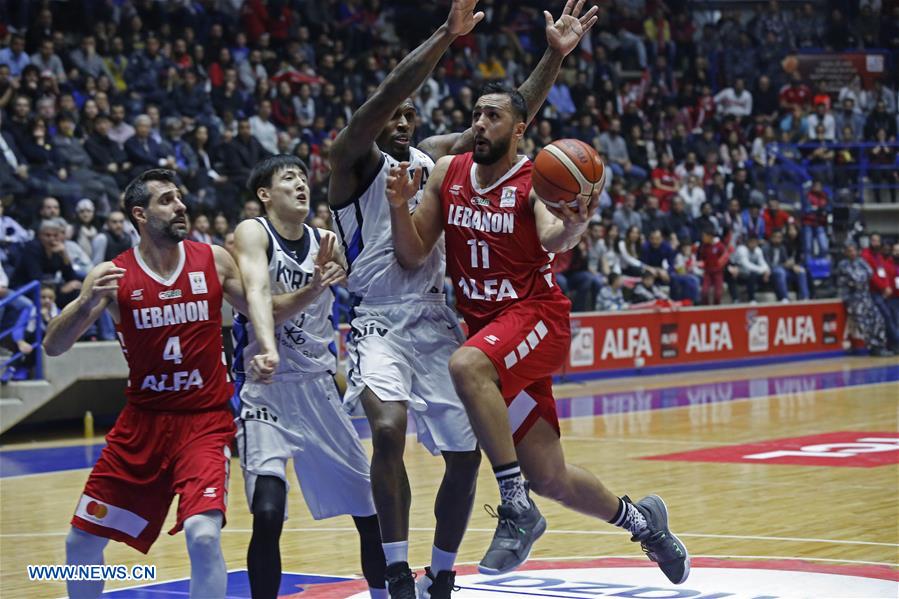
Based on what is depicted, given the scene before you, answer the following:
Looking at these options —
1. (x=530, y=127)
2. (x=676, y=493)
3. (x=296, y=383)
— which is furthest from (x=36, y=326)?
(x=530, y=127)

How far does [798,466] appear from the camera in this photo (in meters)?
11.6

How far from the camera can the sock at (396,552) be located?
20.0 feet

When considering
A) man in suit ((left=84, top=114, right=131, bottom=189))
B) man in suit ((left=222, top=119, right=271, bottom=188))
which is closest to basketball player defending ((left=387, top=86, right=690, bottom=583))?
man in suit ((left=84, top=114, right=131, bottom=189))

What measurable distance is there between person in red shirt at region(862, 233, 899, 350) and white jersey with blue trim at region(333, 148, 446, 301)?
62.0 feet

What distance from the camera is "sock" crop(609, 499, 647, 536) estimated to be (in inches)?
262

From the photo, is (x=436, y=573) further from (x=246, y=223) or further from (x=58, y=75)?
(x=58, y=75)

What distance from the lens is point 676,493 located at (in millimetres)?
10320

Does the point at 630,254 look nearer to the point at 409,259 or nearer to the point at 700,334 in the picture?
the point at 700,334

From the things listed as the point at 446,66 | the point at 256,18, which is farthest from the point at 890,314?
the point at 256,18

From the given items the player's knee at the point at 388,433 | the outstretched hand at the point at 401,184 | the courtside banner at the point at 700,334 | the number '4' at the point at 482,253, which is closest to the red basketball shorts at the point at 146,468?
the player's knee at the point at 388,433

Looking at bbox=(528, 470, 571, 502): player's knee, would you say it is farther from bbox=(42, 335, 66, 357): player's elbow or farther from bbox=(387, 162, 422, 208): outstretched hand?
bbox=(42, 335, 66, 357): player's elbow

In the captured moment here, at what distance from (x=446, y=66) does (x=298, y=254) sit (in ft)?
56.4

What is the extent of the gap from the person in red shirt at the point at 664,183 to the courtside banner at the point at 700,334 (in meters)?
2.30

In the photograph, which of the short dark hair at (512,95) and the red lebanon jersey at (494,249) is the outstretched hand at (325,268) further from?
the short dark hair at (512,95)
